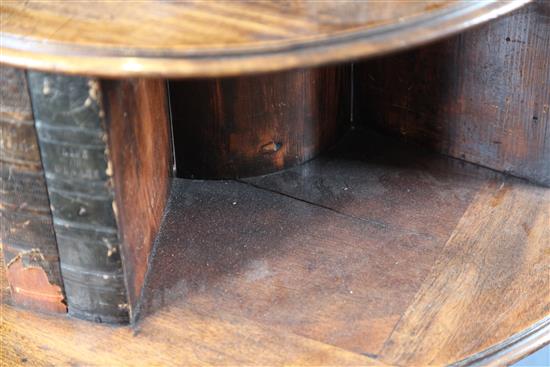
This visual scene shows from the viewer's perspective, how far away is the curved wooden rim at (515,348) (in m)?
1.25

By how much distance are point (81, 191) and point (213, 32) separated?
12.0 inches

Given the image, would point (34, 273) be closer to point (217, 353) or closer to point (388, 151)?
point (217, 353)

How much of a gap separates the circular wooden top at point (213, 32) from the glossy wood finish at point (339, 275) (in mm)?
451

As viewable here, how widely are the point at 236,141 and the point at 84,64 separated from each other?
62cm

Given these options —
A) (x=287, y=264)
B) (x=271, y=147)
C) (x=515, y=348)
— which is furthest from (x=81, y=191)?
(x=515, y=348)

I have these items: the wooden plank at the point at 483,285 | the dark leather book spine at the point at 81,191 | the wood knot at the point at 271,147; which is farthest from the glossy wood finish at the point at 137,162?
the wooden plank at the point at 483,285

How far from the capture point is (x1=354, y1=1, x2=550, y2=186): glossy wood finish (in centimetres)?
151

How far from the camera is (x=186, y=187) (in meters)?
1.61

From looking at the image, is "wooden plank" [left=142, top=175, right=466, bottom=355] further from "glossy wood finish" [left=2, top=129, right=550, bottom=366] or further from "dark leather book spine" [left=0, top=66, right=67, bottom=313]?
"dark leather book spine" [left=0, top=66, right=67, bottom=313]

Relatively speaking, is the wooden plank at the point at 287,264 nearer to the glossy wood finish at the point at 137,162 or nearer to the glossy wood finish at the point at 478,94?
the glossy wood finish at the point at 137,162

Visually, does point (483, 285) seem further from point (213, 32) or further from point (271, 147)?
point (213, 32)

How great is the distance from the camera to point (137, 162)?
129 centimetres

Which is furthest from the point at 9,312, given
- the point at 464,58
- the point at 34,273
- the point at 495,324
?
the point at 464,58

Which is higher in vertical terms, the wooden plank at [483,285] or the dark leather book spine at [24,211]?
the dark leather book spine at [24,211]
